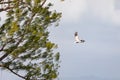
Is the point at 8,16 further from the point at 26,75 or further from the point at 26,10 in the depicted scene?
the point at 26,75

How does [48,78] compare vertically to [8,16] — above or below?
below

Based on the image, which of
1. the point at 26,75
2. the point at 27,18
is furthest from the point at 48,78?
the point at 27,18

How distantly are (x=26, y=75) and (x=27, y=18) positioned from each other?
8.40 feet

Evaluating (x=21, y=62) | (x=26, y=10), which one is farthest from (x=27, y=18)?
(x=21, y=62)

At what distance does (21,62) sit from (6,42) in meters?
1.29

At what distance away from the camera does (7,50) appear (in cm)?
2592

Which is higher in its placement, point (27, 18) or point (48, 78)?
point (27, 18)

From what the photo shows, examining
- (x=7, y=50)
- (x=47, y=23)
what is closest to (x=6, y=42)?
(x=7, y=50)

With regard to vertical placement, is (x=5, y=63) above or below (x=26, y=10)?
below

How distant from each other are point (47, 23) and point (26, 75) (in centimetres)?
249

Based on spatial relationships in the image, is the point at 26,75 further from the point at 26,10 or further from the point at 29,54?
the point at 26,10

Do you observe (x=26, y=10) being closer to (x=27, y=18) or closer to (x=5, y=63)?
(x=27, y=18)

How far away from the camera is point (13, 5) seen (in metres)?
25.8

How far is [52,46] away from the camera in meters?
26.9
